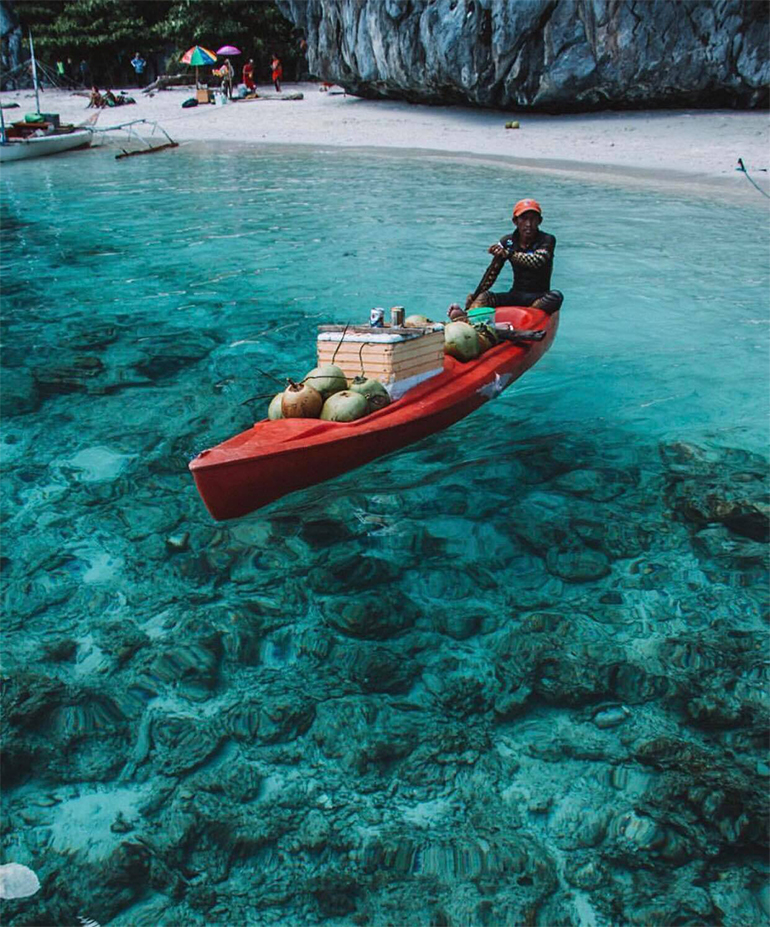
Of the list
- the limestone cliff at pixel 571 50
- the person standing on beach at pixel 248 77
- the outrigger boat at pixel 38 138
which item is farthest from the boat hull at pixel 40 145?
the limestone cliff at pixel 571 50

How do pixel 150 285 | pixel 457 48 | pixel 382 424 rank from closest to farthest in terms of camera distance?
1. pixel 382 424
2. pixel 150 285
3. pixel 457 48

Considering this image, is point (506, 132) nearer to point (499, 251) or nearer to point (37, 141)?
point (37, 141)

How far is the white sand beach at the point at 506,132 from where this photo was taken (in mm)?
22906

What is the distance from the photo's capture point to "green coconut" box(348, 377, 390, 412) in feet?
23.2

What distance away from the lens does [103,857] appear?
402cm

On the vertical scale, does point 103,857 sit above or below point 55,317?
below

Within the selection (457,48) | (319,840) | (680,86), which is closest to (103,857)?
(319,840)

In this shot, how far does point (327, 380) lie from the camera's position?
23.4 feet

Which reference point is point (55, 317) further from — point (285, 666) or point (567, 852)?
point (567, 852)

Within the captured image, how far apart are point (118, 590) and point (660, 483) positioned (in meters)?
4.80

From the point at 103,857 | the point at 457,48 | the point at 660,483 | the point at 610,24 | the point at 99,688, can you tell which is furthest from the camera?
the point at 457,48

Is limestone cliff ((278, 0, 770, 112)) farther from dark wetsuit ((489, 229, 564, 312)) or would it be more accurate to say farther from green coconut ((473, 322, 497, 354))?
green coconut ((473, 322, 497, 354))

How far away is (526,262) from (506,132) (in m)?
22.8

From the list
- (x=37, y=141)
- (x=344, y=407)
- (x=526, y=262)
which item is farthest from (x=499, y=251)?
(x=37, y=141)
